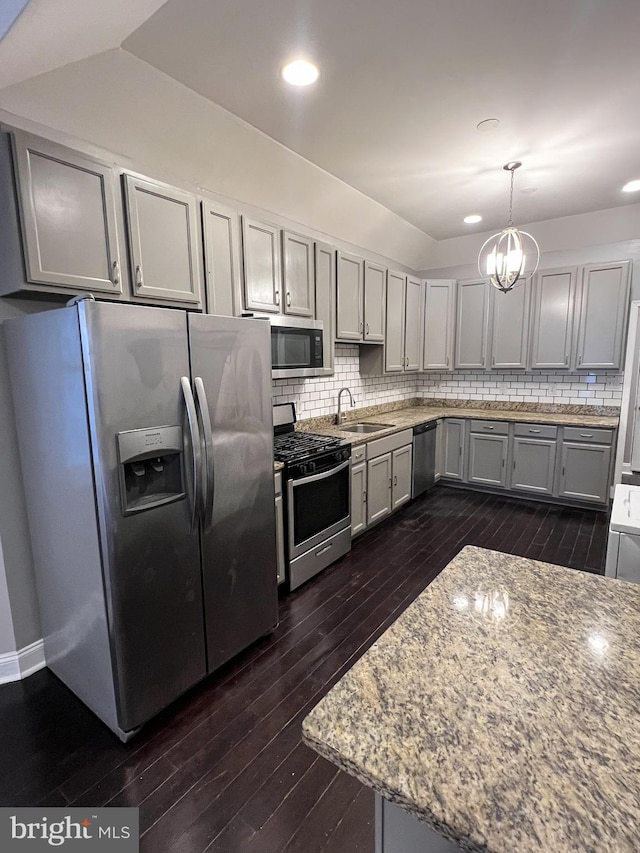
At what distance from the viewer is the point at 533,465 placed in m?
4.57

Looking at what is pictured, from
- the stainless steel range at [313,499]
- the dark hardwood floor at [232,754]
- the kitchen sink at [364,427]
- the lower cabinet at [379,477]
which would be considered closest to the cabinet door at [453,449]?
the lower cabinet at [379,477]

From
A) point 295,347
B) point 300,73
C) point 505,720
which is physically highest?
point 300,73

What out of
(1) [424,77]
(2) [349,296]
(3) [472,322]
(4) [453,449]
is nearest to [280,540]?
(2) [349,296]

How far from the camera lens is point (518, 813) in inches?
23.8

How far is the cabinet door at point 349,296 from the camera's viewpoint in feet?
11.9

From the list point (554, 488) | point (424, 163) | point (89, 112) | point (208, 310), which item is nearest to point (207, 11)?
point (89, 112)

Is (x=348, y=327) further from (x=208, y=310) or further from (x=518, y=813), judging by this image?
(x=518, y=813)

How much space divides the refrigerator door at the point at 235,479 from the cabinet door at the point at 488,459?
327 cm

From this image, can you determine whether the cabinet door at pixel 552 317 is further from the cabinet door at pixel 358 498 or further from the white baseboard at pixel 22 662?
the white baseboard at pixel 22 662

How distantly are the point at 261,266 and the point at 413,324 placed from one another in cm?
255

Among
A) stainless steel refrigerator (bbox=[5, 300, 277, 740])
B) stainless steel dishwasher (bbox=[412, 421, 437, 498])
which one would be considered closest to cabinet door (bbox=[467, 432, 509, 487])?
stainless steel dishwasher (bbox=[412, 421, 437, 498])

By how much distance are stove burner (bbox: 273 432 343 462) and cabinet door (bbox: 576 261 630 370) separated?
9.76 ft

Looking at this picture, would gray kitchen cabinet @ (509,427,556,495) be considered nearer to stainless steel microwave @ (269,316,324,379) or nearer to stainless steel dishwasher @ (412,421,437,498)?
stainless steel dishwasher @ (412,421,437,498)

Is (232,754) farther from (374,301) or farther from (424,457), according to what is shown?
(374,301)
